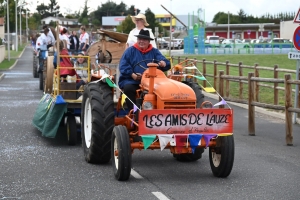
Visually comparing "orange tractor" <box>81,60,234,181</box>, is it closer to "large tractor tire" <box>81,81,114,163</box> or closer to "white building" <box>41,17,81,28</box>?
"large tractor tire" <box>81,81,114,163</box>

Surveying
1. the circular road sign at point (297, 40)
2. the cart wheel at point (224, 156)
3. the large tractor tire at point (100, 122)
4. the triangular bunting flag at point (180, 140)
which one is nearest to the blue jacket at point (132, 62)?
the large tractor tire at point (100, 122)

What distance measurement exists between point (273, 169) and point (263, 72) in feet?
85.1

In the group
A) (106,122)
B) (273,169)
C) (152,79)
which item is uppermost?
(152,79)

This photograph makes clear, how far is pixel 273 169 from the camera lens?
9906mm

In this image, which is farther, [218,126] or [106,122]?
[106,122]

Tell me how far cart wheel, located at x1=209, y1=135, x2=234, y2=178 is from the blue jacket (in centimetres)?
160

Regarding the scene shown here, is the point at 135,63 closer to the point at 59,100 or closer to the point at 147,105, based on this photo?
the point at 147,105

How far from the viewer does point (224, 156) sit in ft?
29.5

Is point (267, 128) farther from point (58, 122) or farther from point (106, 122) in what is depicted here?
point (106, 122)

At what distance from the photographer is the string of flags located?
8.71m

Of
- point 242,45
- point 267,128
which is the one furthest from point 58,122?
point 242,45

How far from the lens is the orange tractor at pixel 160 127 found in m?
8.71

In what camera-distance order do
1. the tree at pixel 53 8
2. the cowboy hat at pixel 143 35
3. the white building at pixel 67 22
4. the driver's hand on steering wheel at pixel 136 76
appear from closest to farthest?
1. the driver's hand on steering wheel at pixel 136 76
2. the cowboy hat at pixel 143 35
3. the white building at pixel 67 22
4. the tree at pixel 53 8

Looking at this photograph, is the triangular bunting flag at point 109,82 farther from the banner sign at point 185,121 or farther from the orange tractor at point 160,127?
the banner sign at point 185,121
